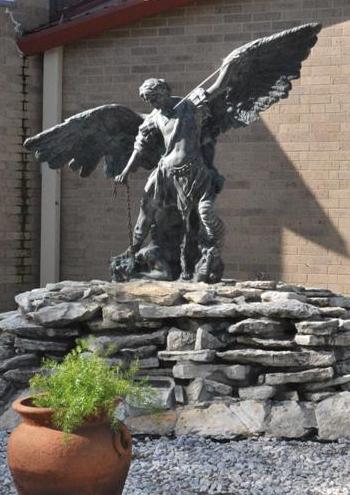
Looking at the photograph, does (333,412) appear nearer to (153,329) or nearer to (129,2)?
(153,329)

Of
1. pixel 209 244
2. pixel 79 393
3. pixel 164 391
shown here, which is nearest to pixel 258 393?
pixel 164 391

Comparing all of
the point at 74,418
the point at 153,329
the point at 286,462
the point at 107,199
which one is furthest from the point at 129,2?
the point at 74,418

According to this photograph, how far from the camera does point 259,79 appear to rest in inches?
289

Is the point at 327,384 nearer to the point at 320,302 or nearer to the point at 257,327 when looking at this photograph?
the point at 257,327

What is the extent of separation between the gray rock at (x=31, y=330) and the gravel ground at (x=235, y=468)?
0.96 meters

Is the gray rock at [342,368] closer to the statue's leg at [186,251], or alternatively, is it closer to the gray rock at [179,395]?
the gray rock at [179,395]

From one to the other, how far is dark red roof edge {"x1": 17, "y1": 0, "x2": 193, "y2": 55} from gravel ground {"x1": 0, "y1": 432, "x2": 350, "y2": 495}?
6.85 meters

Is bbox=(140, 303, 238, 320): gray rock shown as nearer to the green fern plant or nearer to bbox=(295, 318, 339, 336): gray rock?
bbox=(295, 318, 339, 336): gray rock

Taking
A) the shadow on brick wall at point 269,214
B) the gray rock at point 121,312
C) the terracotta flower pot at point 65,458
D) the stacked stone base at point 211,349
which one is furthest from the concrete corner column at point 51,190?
the terracotta flower pot at point 65,458

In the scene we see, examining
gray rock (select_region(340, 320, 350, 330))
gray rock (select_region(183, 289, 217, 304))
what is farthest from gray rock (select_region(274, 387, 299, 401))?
gray rock (select_region(183, 289, 217, 304))

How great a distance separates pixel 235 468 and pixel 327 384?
52.9 inches

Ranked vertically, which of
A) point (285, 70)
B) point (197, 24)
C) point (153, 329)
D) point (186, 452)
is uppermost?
point (197, 24)

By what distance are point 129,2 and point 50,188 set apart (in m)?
2.71

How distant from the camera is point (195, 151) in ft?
23.4
